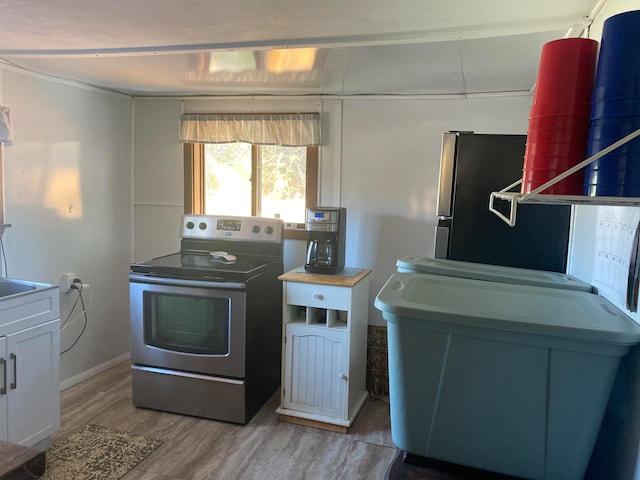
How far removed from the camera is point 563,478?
3.21 feet

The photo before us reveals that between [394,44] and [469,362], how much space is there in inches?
63.5

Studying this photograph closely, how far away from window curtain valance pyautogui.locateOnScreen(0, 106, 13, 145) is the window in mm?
1204

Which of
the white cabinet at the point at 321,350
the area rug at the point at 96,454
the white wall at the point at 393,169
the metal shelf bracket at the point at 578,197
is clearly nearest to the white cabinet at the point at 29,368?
the area rug at the point at 96,454

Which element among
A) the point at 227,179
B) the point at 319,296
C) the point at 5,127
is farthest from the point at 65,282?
the point at 319,296

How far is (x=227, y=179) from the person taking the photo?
3730 millimetres

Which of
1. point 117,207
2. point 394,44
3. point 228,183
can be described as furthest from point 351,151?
point 117,207

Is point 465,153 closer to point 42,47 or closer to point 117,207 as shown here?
point 42,47

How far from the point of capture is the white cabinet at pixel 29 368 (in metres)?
2.31

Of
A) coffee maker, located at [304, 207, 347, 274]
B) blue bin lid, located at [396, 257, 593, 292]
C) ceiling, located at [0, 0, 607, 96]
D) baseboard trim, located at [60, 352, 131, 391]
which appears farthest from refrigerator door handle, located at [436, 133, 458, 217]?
baseboard trim, located at [60, 352, 131, 391]

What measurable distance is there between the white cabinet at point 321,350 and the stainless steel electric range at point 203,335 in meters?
0.20

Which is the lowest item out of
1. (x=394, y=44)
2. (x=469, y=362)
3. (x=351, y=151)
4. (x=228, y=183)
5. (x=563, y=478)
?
(x=563, y=478)

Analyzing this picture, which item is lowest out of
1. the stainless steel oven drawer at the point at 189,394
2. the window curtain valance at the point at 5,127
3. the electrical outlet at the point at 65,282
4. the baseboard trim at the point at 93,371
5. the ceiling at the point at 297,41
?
the baseboard trim at the point at 93,371

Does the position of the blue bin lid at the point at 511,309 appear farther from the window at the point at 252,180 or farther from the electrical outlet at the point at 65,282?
the electrical outlet at the point at 65,282

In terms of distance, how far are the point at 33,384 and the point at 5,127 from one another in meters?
1.45
